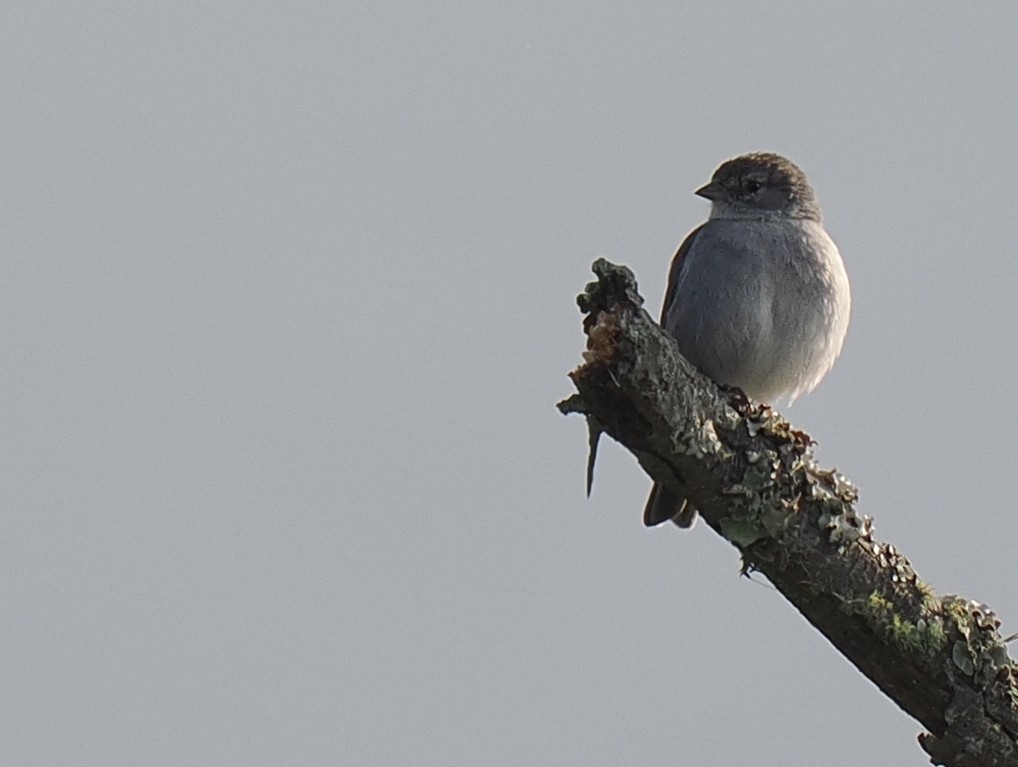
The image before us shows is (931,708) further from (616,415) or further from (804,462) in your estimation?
(616,415)

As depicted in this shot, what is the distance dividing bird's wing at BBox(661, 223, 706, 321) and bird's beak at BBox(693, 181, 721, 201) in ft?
1.62

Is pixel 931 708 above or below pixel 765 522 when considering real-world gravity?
below

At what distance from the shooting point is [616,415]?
558cm

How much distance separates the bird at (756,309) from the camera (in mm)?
8336

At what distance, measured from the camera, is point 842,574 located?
600 cm

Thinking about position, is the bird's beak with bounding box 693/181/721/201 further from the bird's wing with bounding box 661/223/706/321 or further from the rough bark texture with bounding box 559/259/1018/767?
the rough bark texture with bounding box 559/259/1018/767

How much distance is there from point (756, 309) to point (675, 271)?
0.80 metres

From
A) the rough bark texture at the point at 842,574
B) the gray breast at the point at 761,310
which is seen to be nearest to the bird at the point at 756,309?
the gray breast at the point at 761,310

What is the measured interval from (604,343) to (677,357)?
1.00ft

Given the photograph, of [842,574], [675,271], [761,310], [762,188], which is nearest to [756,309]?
[761,310]

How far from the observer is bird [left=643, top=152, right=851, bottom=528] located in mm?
8336

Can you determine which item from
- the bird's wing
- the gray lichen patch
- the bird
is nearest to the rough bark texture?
the gray lichen patch

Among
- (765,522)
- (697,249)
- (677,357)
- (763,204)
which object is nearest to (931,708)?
(765,522)

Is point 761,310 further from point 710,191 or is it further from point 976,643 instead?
point 976,643
